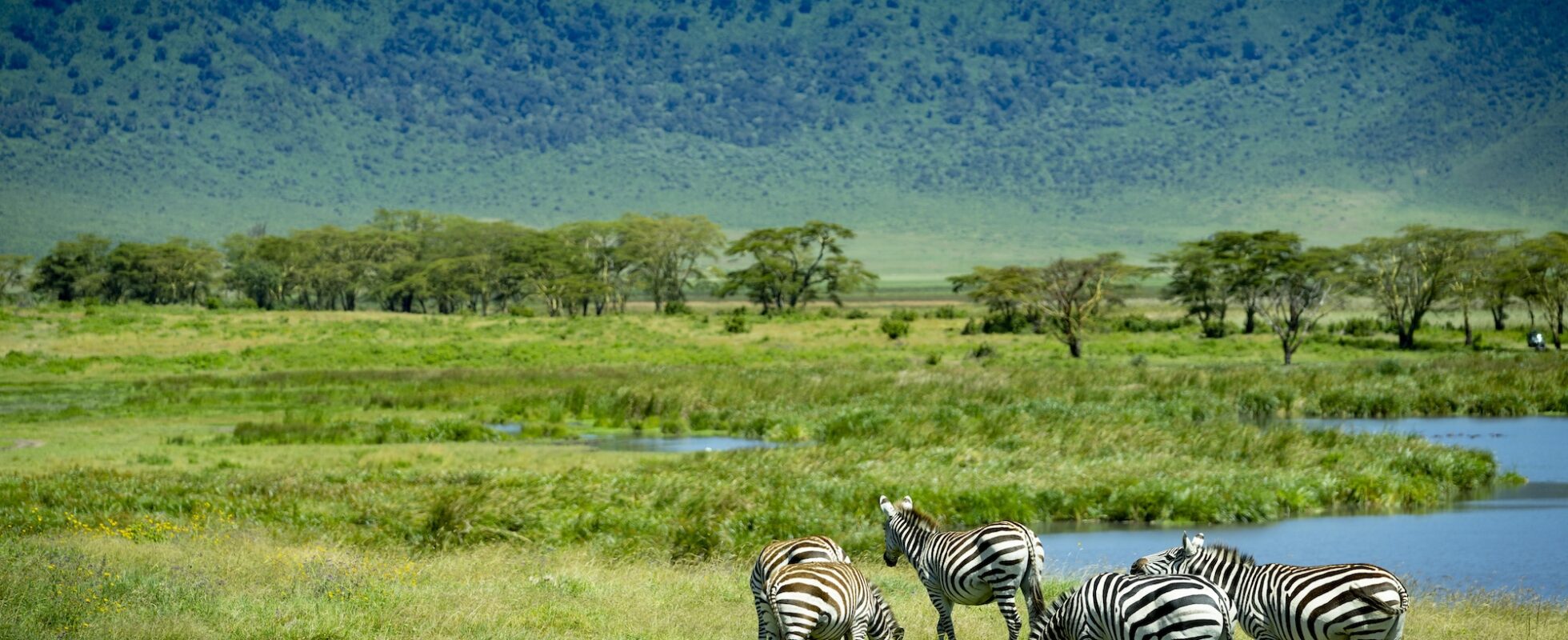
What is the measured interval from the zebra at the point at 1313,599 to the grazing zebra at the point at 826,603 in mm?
2022

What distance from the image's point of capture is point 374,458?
2878cm

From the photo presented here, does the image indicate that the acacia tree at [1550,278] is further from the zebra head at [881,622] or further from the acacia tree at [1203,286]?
the zebra head at [881,622]

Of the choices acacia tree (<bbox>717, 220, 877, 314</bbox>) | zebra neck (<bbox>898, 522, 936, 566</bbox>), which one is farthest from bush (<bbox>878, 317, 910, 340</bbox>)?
zebra neck (<bbox>898, 522, 936, 566</bbox>)

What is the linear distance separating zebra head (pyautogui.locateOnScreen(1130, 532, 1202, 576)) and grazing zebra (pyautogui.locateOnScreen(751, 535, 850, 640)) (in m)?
2.31

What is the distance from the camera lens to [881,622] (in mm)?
10984

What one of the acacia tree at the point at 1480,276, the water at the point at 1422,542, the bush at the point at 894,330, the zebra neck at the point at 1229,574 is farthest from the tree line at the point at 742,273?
the zebra neck at the point at 1229,574

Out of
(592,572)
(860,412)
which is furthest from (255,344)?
(592,572)

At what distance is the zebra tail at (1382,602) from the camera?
1020 centimetres

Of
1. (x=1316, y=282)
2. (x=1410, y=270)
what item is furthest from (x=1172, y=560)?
(x=1410, y=270)

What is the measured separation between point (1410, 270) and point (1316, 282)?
754 cm

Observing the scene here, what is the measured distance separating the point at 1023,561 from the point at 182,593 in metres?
7.51

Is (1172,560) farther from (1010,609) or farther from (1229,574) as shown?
(1010,609)

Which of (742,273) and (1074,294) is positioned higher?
(742,273)

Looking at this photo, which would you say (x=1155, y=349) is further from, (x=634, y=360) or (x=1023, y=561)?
(x=1023, y=561)
